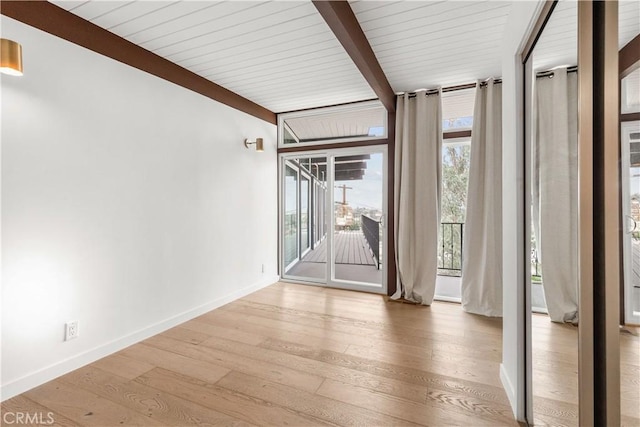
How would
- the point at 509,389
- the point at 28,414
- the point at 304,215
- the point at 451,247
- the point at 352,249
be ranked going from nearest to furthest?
the point at 28,414 < the point at 509,389 < the point at 451,247 < the point at 352,249 < the point at 304,215

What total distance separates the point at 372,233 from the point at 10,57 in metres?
3.76

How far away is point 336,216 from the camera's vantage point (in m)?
4.33

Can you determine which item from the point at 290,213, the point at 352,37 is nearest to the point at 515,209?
the point at 352,37

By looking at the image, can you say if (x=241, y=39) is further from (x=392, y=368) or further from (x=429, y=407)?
(x=429, y=407)

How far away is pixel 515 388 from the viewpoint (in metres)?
1.70

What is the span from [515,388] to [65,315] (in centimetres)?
294

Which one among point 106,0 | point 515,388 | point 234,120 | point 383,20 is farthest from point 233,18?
point 515,388

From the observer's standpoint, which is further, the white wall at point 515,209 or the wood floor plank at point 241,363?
the wood floor plank at point 241,363

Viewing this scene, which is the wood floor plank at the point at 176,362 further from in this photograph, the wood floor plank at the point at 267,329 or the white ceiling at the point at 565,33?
the white ceiling at the point at 565,33

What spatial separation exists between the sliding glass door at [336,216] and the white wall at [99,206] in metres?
1.35

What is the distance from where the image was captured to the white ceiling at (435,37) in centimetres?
207

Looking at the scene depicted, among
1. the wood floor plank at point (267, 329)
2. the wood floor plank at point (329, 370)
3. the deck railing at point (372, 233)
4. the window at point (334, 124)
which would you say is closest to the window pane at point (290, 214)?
the window at point (334, 124)

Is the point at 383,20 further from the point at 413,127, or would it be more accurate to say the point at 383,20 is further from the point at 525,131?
the point at 413,127

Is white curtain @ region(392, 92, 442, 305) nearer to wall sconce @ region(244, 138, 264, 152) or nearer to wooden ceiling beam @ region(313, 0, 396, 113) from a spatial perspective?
wooden ceiling beam @ region(313, 0, 396, 113)
